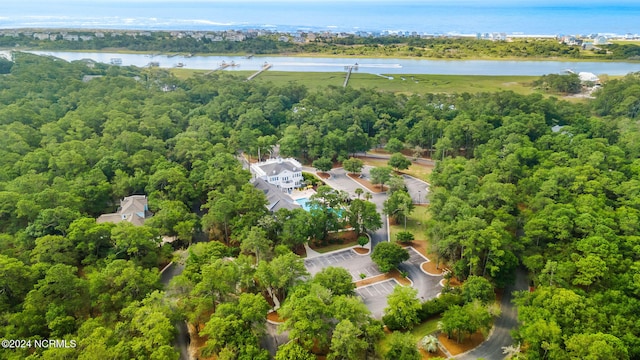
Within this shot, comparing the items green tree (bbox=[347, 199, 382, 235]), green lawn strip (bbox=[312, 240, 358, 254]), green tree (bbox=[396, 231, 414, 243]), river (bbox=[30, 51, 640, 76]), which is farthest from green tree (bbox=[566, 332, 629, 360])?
river (bbox=[30, 51, 640, 76])

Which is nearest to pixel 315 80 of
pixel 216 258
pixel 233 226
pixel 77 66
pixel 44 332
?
pixel 77 66

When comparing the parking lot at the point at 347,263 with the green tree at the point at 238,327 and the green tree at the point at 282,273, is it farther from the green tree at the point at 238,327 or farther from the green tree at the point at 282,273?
the green tree at the point at 238,327

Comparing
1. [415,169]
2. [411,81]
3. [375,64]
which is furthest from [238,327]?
[375,64]

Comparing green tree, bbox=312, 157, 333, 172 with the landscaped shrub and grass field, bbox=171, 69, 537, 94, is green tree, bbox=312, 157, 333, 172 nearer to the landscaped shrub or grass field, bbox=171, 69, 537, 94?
the landscaped shrub

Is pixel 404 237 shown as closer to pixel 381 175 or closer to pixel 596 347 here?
pixel 381 175

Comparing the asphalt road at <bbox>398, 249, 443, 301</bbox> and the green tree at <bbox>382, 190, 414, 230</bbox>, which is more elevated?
the green tree at <bbox>382, 190, 414, 230</bbox>

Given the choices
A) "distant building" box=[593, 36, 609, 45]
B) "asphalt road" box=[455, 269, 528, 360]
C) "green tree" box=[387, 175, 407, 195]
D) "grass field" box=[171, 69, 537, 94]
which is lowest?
"asphalt road" box=[455, 269, 528, 360]
